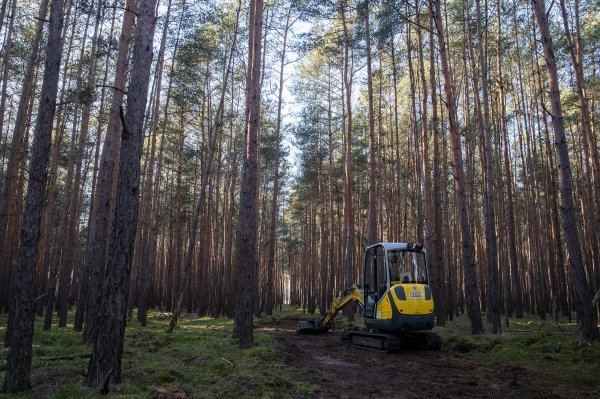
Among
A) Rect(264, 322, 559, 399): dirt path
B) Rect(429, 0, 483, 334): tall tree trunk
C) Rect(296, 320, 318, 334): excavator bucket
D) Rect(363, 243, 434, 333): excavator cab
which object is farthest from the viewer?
Rect(296, 320, 318, 334): excavator bucket

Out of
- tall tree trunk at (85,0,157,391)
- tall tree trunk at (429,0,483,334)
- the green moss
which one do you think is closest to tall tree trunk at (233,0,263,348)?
the green moss

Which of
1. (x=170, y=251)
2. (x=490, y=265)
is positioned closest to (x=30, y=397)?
(x=490, y=265)

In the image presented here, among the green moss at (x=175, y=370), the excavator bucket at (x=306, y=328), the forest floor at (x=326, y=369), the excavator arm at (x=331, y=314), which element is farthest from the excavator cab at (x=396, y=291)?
the excavator bucket at (x=306, y=328)

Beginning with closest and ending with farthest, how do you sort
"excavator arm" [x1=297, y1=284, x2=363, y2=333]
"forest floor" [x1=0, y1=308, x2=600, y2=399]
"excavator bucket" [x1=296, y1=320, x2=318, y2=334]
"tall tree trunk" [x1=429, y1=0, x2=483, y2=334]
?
"forest floor" [x1=0, y1=308, x2=600, y2=399]
"tall tree trunk" [x1=429, y1=0, x2=483, y2=334]
"excavator arm" [x1=297, y1=284, x2=363, y2=333]
"excavator bucket" [x1=296, y1=320, x2=318, y2=334]

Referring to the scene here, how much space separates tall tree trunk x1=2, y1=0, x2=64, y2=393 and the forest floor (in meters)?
0.35

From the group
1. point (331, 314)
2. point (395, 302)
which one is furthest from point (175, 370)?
point (331, 314)

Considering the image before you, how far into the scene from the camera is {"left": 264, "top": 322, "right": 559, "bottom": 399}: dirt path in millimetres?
5465

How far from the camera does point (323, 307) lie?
21.7 meters

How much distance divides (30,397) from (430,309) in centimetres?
784

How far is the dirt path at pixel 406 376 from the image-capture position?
546 cm

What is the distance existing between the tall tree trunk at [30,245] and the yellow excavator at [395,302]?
23.0 feet

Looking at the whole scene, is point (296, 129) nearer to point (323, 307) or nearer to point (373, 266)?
point (323, 307)

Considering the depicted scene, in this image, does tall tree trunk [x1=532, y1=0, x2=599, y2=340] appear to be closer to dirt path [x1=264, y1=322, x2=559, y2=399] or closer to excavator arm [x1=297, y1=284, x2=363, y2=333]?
dirt path [x1=264, y1=322, x2=559, y2=399]

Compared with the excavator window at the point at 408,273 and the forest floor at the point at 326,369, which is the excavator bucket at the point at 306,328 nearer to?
the forest floor at the point at 326,369
